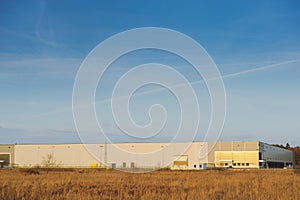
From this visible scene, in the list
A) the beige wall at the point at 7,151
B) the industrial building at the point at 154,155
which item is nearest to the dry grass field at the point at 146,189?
the industrial building at the point at 154,155

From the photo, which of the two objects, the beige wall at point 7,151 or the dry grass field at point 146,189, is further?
the beige wall at point 7,151

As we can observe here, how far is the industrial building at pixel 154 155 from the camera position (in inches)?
3533

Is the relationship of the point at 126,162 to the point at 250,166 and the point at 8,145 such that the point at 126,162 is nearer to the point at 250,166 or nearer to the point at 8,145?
the point at 250,166

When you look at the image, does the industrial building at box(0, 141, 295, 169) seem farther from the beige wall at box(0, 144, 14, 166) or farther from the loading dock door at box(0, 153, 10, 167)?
the beige wall at box(0, 144, 14, 166)

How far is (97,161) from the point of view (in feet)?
319

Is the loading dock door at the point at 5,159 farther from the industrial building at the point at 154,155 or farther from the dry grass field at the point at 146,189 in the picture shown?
the dry grass field at the point at 146,189

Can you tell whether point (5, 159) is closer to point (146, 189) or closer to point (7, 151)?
point (7, 151)

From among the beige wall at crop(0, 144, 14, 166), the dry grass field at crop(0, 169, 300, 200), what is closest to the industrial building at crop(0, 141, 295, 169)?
the beige wall at crop(0, 144, 14, 166)

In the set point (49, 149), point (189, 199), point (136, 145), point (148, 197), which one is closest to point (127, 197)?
point (148, 197)

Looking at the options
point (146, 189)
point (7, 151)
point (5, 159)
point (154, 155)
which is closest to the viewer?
point (146, 189)

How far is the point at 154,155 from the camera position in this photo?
9138 centimetres

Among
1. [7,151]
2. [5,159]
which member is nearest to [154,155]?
[7,151]

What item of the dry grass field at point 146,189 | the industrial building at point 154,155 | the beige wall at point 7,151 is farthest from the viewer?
the beige wall at point 7,151

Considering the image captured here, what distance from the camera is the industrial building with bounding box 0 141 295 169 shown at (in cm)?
8975
